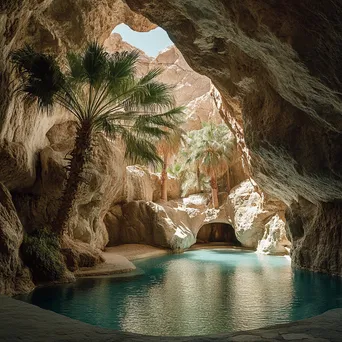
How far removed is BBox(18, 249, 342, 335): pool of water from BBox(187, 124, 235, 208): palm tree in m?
16.8

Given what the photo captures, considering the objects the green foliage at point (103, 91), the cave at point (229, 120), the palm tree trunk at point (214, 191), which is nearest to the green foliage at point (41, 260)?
the cave at point (229, 120)

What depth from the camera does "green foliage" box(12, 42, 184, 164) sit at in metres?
11.0

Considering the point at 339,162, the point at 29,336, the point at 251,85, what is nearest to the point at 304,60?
the point at 339,162

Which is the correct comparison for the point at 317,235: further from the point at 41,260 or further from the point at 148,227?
the point at 148,227

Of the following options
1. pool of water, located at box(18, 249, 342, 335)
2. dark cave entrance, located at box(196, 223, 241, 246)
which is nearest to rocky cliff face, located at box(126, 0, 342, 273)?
pool of water, located at box(18, 249, 342, 335)

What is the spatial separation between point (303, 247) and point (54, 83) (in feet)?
39.9

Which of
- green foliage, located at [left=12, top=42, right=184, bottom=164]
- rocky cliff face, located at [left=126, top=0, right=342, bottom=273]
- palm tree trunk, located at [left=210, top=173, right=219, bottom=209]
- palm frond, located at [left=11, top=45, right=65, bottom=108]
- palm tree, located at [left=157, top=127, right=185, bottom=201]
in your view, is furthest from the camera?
palm tree trunk, located at [left=210, top=173, right=219, bottom=209]

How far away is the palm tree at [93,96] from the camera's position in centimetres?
1099

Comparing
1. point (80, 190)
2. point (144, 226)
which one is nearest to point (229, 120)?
point (80, 190)

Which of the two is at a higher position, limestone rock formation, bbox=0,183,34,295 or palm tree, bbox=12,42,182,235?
palm tree, bbox=12,42,182,235

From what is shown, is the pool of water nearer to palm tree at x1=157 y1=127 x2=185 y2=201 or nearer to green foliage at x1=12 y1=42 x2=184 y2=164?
green foliage at x1=12 y1=42 x2=184 y2=164

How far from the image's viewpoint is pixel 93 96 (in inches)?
529

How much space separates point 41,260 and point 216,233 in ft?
87.8

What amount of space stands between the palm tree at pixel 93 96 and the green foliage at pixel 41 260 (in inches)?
59.3
